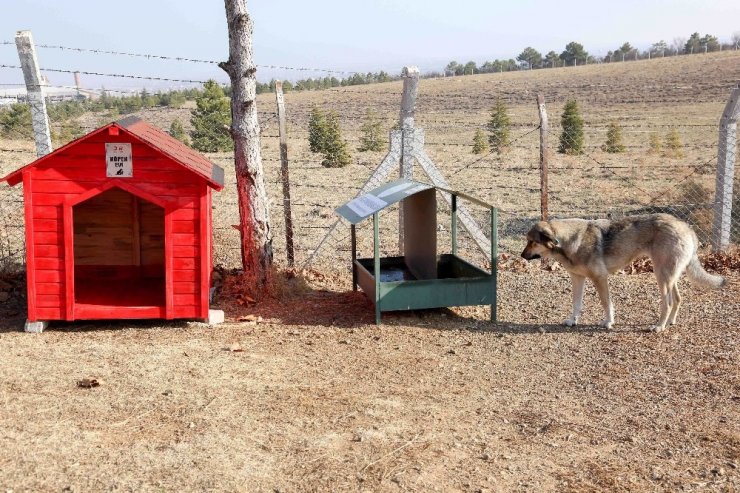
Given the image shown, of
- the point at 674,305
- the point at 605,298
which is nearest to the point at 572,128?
the point at 674,305

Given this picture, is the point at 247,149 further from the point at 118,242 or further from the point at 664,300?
the point at 664,300

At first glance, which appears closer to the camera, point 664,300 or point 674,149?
point 664,300

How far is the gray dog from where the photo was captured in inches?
320

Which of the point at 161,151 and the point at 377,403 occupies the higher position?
the point at 161,151

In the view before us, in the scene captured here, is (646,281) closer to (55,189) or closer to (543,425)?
(543,425)

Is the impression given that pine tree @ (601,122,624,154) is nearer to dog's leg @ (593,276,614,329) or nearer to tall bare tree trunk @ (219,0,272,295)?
dog's leg @ (593,276,614,329)

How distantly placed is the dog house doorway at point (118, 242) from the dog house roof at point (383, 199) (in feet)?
8.78

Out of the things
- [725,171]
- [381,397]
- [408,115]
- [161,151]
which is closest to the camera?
[381,397]

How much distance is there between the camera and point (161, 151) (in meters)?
7.92

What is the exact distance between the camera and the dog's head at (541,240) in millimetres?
8367

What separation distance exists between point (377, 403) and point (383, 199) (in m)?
2.88

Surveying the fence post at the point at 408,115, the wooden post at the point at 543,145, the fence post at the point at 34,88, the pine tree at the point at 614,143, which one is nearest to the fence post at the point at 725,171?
the wooden post at the point at 543,145

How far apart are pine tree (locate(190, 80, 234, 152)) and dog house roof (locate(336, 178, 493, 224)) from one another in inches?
781

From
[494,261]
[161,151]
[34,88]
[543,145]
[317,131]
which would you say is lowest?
[494,261]
